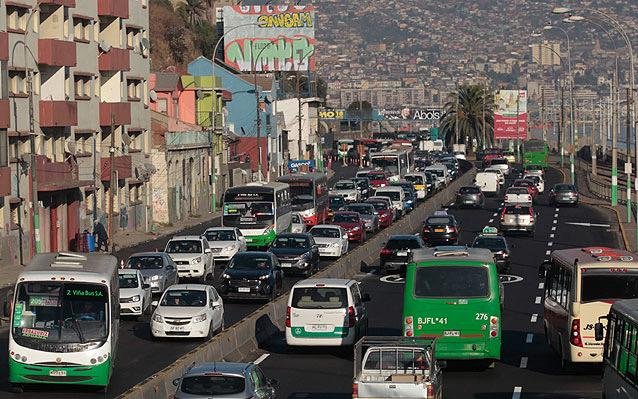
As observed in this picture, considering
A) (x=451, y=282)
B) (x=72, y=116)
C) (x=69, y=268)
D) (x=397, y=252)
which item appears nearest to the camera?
Result: (x=69, y=268)

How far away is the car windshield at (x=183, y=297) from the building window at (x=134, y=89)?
4778cm

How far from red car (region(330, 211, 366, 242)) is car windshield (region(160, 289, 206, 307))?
99.3 feet

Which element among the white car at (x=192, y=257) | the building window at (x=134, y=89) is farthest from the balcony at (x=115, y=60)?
the white car at (x=192, y=257)

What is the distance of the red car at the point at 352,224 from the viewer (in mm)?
68375

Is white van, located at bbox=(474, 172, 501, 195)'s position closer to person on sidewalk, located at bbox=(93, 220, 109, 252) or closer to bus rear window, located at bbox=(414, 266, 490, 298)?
person on sidewalk, located at bbox=(93, 220, 109, 252)

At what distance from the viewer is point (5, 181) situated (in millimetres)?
63281

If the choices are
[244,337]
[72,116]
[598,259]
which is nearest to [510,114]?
[72,116]

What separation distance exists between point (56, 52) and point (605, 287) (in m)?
44.2

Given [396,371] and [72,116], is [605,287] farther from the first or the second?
[72,116]

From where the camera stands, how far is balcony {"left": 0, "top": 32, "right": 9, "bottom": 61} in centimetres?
6262

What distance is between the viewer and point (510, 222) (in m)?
73.1

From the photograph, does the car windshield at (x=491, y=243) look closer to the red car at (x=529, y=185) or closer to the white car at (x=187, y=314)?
the white car at (x=187, y=314)

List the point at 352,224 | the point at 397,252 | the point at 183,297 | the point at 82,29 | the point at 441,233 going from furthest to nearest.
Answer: the point at 82,29
the point at 352,224
the point at 441,233
the point at 397,252
the point at 183,297

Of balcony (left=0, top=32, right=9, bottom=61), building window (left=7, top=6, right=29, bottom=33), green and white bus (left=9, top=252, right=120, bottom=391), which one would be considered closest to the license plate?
green and white bus (left=9, top=252, right=120, bottom=391)
